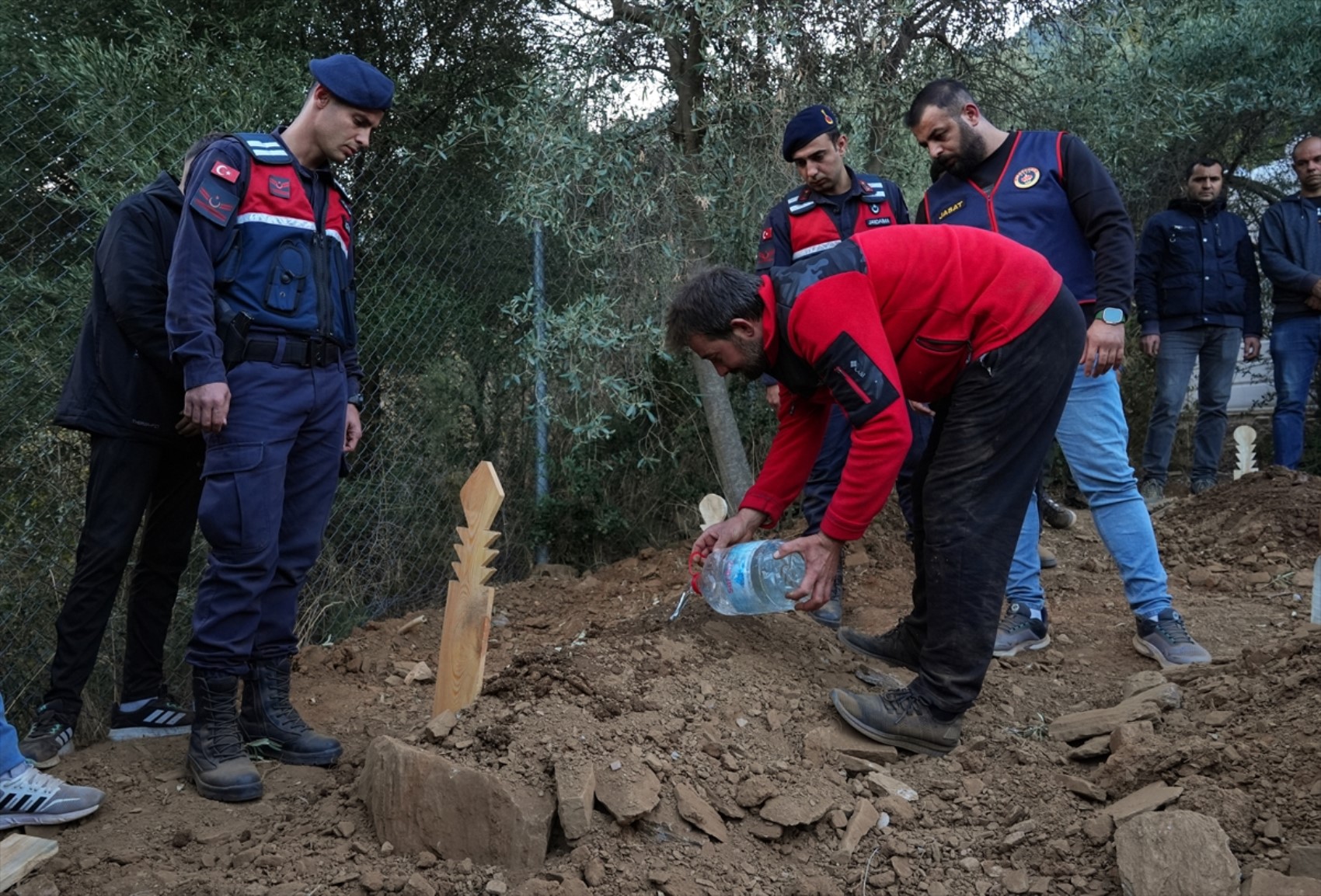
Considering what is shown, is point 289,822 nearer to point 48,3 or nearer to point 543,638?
point 543,638

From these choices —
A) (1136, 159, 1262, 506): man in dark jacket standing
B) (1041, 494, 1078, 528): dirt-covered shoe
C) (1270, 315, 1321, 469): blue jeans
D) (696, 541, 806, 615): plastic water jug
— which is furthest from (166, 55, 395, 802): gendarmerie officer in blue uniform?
(1270, 315, 1321, 469): blue jeans

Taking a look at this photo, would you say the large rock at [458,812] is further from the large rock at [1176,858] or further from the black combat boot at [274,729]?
the large rock at [1176,858]

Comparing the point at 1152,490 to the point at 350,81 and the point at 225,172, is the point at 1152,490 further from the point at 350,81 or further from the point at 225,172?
the point at 225,172

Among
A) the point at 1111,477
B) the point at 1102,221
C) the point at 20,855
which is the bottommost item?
the point at 20,855

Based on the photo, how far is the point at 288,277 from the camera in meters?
3.30

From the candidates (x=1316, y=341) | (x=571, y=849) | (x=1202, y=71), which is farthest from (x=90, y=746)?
(x=1202, y=71)

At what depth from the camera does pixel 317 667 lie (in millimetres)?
4656

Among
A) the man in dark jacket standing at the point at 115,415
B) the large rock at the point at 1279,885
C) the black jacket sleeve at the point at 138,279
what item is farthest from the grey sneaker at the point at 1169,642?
the black jacket sleeve at the point at 138,279

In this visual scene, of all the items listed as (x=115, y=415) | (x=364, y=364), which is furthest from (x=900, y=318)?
(x=364, y=364)

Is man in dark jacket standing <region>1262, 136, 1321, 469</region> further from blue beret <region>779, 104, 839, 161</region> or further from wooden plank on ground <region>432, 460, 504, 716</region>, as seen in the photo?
wooden plank on ground <region>432, 460, 504, 716</region>

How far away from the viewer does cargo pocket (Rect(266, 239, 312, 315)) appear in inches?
129

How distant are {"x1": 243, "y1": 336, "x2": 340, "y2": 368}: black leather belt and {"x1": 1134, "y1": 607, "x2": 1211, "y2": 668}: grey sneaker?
3.14 m

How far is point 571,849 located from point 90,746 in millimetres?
1976

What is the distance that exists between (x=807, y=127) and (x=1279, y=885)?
3.15m
